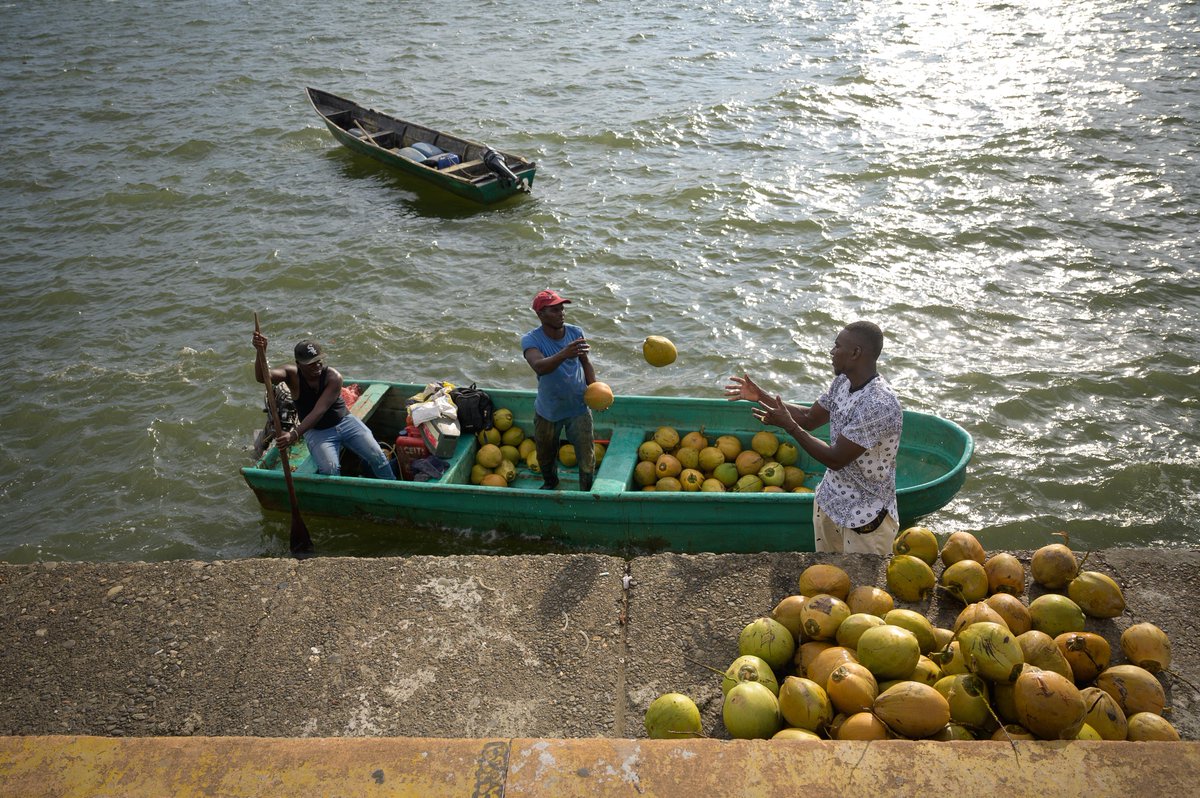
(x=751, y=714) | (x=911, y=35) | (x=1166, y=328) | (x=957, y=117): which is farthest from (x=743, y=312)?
(x=911, y=35)

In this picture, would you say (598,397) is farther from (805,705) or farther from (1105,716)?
(1105,716)

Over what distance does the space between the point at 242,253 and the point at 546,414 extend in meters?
9.58

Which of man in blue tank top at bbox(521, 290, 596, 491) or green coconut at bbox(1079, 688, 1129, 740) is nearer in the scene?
green coconut at bbox(1079, 688, 1129, 740)

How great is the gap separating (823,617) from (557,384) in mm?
3876

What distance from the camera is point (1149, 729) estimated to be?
354 cm

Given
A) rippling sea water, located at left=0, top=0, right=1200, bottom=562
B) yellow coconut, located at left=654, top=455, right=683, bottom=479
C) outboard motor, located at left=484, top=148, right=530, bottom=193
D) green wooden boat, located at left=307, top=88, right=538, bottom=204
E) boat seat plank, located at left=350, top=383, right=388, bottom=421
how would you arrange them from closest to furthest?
yellow coconut, located at left=654, top=455, right=683, bottom=479
boat seat plank, located at left=350, top=383, right=388, bottom=421
rippling sea water, located at left=0, top=0, right=1200, bottom=562
outboard motor, located at left=484, top=148, right=530, bottom=193
green wooden boat, located at left=307, top=88, right=538, bottom=204

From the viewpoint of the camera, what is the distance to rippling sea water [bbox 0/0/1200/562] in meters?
10.3

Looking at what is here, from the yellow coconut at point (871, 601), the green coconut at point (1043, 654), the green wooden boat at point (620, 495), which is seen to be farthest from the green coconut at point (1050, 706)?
the green wooden boat at point (620, 495)

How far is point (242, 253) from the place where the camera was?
589 inches

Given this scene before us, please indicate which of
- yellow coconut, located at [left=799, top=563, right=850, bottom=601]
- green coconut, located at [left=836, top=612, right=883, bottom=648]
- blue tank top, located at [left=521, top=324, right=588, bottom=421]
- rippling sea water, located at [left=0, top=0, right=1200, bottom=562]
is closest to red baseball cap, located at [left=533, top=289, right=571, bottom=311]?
blue tank top, located at [left=521, top=324, right=588, bottom=421]

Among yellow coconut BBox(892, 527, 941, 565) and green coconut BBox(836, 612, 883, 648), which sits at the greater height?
green coconut BBox(836, 612, 883, 648)

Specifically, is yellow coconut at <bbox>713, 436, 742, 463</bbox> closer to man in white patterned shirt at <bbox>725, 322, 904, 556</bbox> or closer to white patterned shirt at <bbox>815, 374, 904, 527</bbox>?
man in white patterned shirt at <bbox>725, 322, 904, 556</bbox>

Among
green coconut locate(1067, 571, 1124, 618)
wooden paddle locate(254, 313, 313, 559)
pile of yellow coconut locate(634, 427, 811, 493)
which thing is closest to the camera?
green coconut locate(1067, 571, 1124, 618)

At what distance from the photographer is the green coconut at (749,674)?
12.6ft
